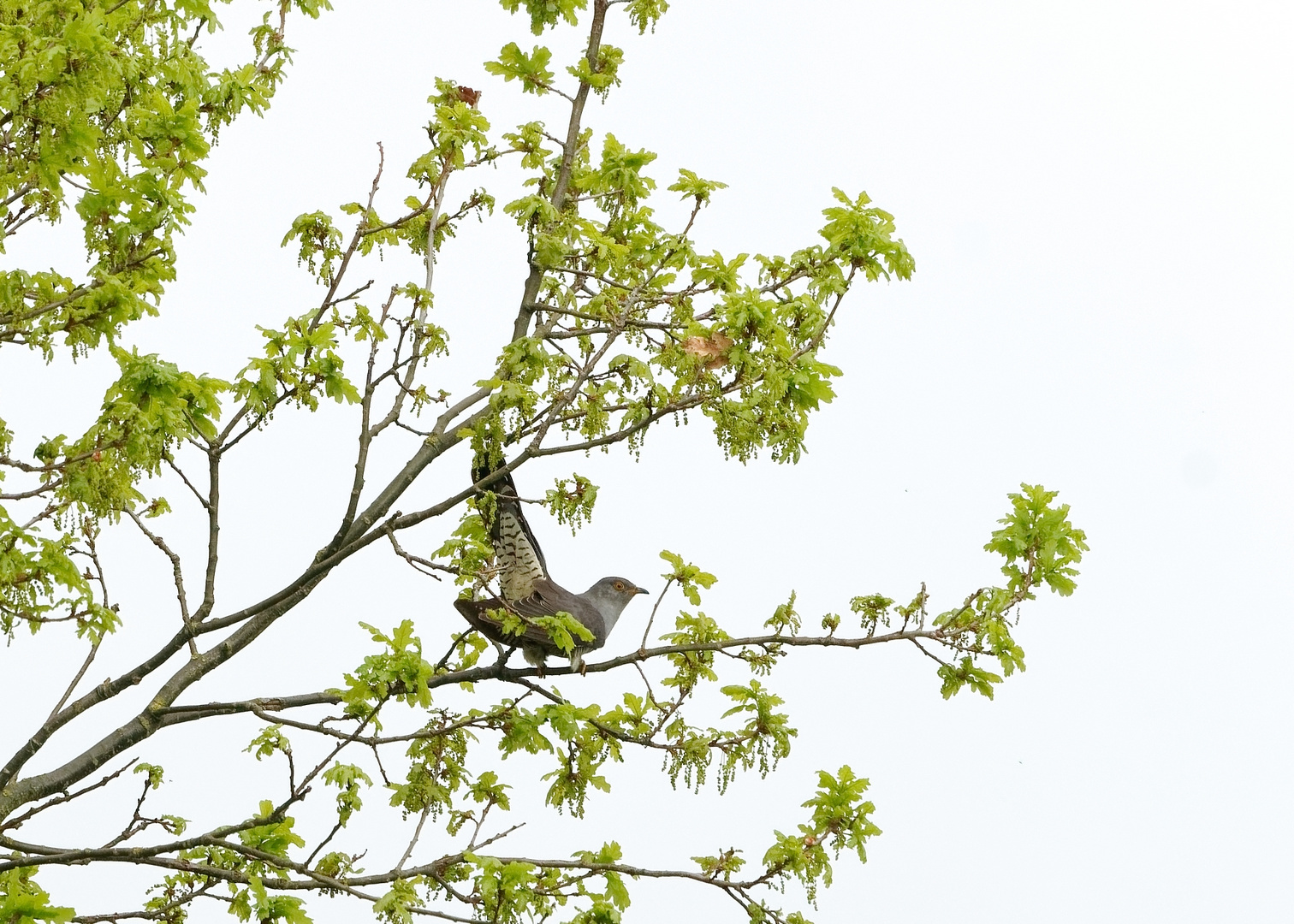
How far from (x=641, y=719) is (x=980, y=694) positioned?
7.27ft

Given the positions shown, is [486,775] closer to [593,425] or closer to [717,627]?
[717,627]

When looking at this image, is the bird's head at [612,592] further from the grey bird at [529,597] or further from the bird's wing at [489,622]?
the bird's wing at [489,622]

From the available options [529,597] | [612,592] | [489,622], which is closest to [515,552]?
[529,597]

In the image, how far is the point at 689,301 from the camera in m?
8.95

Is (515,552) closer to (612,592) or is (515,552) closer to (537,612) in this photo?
(537,612)

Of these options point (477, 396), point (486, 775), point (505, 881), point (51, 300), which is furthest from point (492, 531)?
point (51, 300)

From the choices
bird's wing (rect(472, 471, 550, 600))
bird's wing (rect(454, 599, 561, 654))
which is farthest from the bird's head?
bird's wing (rect(454, 599, 561, 654))

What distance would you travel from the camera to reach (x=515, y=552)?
10.0 metres

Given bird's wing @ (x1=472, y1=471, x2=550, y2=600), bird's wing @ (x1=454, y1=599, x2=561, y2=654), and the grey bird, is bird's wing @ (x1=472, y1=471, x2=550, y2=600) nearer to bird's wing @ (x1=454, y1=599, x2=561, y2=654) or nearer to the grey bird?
the grey bird

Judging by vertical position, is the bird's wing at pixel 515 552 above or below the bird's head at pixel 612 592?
below

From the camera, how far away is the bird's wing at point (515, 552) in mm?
9648

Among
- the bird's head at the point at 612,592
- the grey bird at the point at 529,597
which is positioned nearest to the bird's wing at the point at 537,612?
the grey bird at the point at 529,597

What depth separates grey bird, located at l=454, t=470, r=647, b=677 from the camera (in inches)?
363

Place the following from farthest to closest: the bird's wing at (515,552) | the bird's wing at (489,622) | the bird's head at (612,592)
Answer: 1. the bird's head at (612,592)
2. the bird's wing at (515,552)
3. the bird's wing at (489,622)
